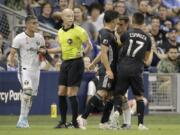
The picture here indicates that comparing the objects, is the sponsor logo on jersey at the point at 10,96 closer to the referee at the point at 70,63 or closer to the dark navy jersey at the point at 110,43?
the referee at the point at 70,63

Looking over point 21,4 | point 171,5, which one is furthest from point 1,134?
point 171,5

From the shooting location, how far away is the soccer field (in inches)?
640

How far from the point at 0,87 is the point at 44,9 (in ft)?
13.6

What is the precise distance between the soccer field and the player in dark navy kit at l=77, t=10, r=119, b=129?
2.08 ft

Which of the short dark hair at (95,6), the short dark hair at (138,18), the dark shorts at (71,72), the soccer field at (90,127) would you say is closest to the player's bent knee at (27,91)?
the soccer field at (90,127)

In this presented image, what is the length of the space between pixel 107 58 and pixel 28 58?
7.71 feet

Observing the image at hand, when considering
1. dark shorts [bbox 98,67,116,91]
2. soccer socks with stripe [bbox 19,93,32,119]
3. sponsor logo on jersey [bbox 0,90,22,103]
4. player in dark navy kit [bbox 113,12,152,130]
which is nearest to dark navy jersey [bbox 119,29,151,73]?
player in dark navy kit [bbox 113,12,152,130]

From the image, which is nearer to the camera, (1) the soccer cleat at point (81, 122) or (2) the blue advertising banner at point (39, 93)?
(1) the soccer cleat at point (81, 122)

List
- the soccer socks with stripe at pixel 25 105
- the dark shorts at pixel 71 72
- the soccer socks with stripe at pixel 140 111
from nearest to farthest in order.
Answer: the soccer socks with stripe at pixel 140 111 → the dark shorts at pixel 71 72 → the soccer socks with stripe at pixel 25 105

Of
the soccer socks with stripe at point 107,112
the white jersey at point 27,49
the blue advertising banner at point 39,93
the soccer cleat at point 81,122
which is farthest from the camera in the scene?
the blue advertising banner at point 39,93

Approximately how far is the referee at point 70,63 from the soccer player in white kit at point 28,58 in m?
0.91

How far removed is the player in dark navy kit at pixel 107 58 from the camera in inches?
685

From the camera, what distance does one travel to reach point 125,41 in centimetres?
1753

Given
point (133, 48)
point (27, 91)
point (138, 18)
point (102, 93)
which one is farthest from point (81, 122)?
point (138, 18)
